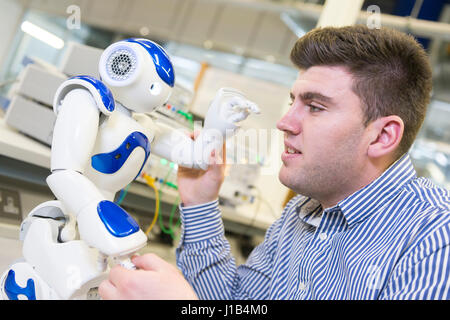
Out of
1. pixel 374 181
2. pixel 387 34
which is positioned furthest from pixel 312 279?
pixel 387 34

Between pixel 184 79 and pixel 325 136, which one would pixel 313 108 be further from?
pixel 184 79

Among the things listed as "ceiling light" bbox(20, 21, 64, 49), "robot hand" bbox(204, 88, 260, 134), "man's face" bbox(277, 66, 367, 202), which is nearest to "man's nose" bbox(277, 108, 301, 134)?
"man's face" bbox(277, 66, 367, 202)

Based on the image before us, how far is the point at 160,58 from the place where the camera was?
0.73 metres

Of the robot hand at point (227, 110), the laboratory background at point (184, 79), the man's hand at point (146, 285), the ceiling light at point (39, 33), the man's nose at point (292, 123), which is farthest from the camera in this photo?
the ceiling light at point (39, 33)

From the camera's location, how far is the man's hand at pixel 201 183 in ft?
3.11

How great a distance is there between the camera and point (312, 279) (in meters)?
0.81

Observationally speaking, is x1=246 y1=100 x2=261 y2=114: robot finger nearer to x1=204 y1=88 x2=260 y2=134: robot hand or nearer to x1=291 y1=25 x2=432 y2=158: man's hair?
x1=204 y1=88 x2=260 y2=134: robot hand

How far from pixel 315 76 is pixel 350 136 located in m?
0.17

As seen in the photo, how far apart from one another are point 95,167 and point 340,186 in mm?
579

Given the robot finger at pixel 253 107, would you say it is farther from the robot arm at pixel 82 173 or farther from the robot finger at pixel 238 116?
the robot arm at pixel 82 173

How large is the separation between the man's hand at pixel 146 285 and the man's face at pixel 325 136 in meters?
0.42

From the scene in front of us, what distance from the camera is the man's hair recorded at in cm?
88

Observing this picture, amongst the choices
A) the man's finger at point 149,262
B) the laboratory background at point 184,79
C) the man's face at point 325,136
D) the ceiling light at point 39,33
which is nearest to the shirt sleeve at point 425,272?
the man's face at point 325,136

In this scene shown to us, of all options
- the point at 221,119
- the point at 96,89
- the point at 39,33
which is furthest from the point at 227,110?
the point at 39,33
